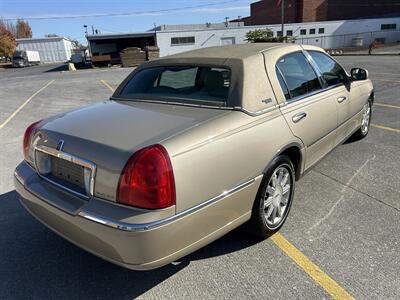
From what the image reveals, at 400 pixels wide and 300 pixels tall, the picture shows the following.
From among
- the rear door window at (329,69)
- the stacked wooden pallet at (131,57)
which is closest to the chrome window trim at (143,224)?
the rear door window at (329,69)

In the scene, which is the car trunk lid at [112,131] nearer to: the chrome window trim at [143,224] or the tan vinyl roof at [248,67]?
the chrome window trim at [143,224]

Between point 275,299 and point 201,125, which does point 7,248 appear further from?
point 275,299

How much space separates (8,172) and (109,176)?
11.5 ft

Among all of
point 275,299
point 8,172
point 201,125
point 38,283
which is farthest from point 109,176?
point 8,172

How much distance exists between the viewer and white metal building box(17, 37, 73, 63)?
194ft

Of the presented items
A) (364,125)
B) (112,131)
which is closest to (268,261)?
(112,131)

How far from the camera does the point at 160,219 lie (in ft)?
6.91

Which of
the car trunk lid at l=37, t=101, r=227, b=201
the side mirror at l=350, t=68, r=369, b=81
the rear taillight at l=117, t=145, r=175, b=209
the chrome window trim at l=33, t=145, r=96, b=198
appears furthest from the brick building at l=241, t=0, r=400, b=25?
the rear taillight at l=117, t=145, r=175, b=209

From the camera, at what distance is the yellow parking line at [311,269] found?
2.43 m

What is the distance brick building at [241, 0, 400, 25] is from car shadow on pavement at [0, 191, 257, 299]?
5422 cm

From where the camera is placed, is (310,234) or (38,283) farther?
(310,234)

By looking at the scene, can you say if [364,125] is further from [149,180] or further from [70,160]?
[70,160]

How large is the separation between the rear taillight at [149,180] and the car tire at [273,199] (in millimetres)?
980

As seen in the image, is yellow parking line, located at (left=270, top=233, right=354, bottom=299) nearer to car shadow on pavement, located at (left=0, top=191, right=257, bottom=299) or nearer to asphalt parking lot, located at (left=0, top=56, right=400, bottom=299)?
asphalt parking lot, located at (left=0, top=56, right=400, bottom=299)
